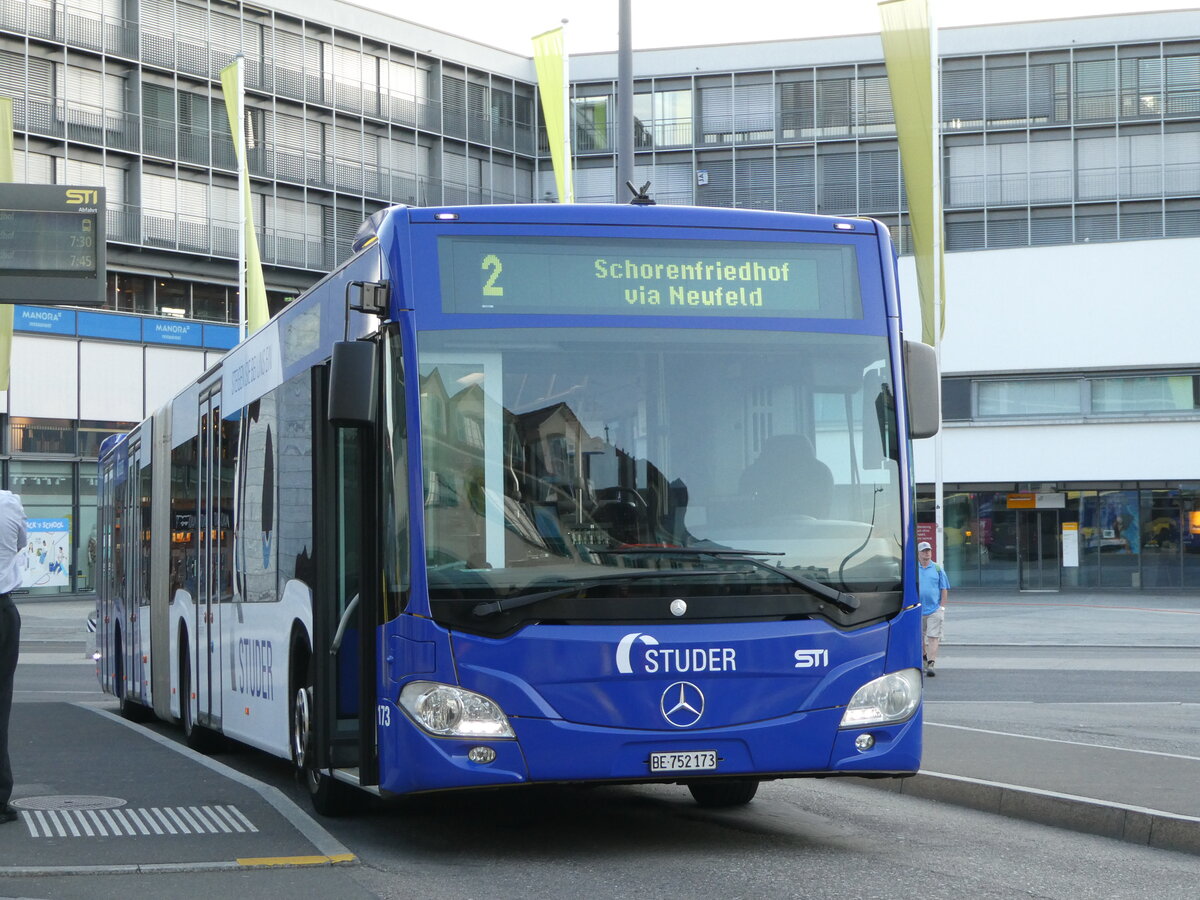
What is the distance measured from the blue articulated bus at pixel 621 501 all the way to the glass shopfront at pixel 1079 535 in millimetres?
37887

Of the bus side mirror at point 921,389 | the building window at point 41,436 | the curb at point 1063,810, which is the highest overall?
the building window at point 41,436

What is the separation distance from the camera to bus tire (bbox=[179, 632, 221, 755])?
43.7ft

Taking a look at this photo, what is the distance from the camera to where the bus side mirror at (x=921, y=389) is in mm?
8039

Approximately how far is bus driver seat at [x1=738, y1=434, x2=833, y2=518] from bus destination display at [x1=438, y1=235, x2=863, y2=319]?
2.24ft

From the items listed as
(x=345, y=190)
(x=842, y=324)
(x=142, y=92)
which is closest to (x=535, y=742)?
(x=842, y=324)

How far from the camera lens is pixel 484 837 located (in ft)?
27.4

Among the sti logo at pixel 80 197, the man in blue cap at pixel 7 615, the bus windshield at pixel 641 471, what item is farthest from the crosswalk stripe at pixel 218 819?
the sti logo at pixel 80 197

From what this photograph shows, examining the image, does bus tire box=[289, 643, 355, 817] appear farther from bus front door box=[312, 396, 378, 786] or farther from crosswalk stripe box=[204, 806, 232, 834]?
crosswalk stripe box=[204, 806, 232, 834]

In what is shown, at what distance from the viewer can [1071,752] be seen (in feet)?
37.3

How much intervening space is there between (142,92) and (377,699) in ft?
135

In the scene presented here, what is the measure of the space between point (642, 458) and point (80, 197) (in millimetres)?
9537

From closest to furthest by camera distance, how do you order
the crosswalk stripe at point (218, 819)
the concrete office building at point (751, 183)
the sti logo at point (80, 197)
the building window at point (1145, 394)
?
the crosswalk stripe at point (218, 819) → the sti logo at point (80, 197) → the building window at point (1145, 394) → the concrete office building at point (751, 183)

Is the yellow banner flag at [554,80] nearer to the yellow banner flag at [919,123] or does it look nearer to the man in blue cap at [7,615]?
the yellow banner flag at [919,123]

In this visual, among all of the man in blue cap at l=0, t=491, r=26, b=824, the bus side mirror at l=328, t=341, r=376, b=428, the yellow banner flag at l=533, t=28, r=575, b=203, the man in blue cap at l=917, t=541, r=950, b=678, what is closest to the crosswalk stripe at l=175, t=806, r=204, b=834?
the man in blue cap at l=0, t=491, r=26, b=824
